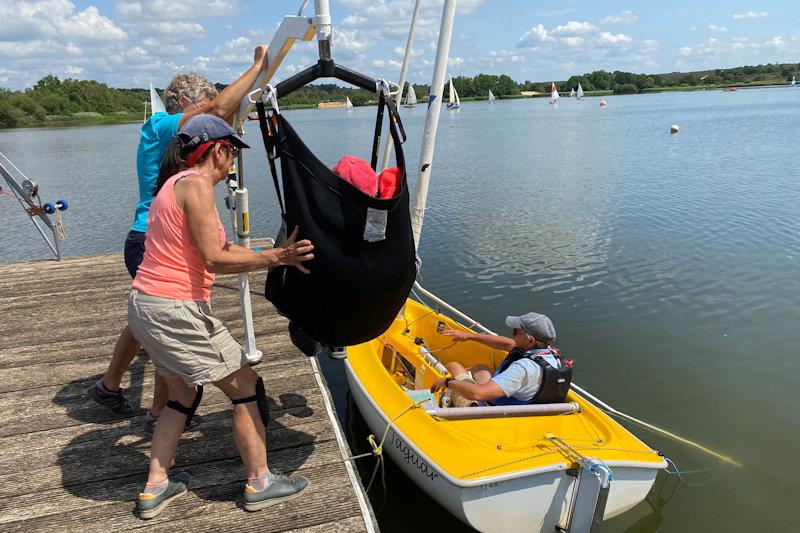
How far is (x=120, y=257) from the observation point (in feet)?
27.4

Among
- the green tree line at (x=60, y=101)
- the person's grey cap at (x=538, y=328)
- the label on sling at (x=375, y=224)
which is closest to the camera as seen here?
the label on sling at (x=375, y=224)

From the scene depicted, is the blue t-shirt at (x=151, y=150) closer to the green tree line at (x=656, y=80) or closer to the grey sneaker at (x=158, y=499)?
the grey sneaker at (x=158, y=499)

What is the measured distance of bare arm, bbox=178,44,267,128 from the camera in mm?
2887

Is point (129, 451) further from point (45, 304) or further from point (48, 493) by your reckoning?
point (45, 304)

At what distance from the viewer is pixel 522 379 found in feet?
13.2

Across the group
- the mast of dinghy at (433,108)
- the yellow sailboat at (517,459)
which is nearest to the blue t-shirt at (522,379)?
the yellow sailboat at (517,459)

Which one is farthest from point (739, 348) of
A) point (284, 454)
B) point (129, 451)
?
point (129, 451)

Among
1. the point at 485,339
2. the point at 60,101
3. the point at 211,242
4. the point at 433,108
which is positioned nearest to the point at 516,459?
the point at 485,339

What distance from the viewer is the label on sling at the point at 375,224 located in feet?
7.45

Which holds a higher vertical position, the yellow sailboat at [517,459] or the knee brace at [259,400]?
the knee brace at [259,400]

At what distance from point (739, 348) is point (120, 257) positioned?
916cm

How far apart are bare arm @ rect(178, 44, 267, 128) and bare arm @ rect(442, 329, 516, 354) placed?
9.95 feet

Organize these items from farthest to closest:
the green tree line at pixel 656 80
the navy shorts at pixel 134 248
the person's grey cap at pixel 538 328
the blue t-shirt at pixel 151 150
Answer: the green tree line at pixel 656 80 → the person's grey cap at pixel 538 328 → the navy shorts at pixel 134 248 → the blue t-shirt at pixel 151 150

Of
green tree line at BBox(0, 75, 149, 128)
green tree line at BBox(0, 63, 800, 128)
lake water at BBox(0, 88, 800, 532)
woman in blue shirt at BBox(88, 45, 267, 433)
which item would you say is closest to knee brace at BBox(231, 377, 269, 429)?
woman in blue shirt at BBox(88, 45, 267, 433)
